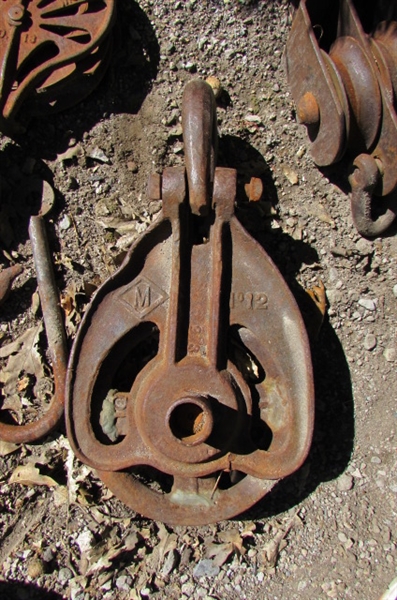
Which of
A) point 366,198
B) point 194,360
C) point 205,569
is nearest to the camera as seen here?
point 194,360

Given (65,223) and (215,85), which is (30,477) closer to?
(65,223)

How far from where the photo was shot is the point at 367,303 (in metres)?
1.83

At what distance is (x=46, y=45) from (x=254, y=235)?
87cm

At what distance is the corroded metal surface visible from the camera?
5.59 feet

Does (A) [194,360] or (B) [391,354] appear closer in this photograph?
(A) [194,360]

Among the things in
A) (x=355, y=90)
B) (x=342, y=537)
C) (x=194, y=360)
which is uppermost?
(x=355, y=90)

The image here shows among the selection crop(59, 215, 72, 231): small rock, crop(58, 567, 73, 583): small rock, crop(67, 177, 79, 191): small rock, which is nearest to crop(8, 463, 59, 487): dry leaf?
crop(58, 567, 73, 583): small rock

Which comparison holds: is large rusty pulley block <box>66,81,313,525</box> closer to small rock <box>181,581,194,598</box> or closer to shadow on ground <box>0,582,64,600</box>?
small rock <box>181,581,194,598</box>

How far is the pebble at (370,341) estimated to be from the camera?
1839 mm

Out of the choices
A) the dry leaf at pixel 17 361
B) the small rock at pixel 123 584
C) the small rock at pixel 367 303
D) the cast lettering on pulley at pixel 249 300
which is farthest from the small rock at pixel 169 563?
the small rock at pixel 367 303

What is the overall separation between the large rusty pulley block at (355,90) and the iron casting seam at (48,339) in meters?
0.89

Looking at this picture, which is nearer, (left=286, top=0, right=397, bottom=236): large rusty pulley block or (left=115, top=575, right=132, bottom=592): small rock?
(left=286, top=0, right=397, bottom=236): large rusty pulley block

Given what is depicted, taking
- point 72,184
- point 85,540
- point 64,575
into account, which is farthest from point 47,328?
point 64,575

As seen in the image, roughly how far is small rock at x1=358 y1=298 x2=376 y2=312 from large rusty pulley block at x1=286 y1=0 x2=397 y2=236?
234 mm
